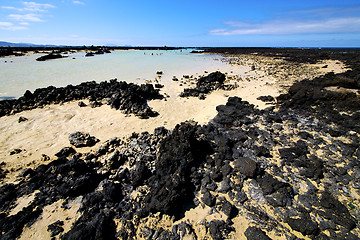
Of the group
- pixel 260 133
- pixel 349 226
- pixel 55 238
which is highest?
pixel 260 133

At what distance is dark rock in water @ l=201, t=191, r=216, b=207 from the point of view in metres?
4.20

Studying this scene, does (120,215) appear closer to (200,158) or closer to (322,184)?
(200,158)

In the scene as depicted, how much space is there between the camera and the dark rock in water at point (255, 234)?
3359 millimetres

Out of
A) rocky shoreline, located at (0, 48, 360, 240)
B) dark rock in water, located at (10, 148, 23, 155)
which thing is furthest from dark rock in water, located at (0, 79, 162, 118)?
dark rock in water, located at (10, 148, 23, 155)

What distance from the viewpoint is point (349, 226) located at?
3.55 meters

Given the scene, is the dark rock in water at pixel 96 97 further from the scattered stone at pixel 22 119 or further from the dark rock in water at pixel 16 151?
the dark rock in water at pixel 16 151

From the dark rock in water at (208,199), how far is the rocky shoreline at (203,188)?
28 millimetres

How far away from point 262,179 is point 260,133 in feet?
9.48

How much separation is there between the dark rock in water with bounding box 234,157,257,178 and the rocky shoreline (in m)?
0.03

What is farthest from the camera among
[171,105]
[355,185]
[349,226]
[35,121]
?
[171,105]

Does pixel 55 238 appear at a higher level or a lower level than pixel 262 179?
lower

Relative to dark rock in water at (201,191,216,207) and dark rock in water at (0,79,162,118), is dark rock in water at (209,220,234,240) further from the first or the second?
dark rock in water at (0,79,162,118)

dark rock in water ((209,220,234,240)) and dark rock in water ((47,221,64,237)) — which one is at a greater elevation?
dark rock in water ((209,220,234,240))

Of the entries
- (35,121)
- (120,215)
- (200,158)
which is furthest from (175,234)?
(35,121)
